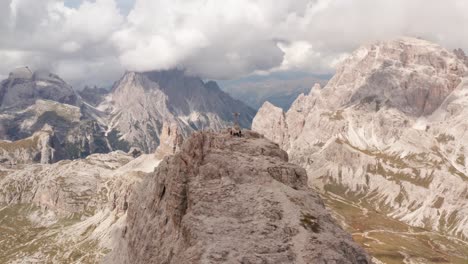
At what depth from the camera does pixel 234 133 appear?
136875 mm

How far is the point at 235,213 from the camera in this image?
93188mm

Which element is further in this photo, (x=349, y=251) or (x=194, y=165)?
(x=194, y=165)

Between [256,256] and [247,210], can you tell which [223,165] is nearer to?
[247,210]

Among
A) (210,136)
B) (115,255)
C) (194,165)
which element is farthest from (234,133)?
(115,255)

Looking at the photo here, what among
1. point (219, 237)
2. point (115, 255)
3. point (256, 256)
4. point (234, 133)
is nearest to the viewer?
point (256, 256)

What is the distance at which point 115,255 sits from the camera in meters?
177

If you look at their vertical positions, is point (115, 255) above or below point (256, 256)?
below

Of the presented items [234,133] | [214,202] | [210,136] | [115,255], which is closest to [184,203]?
[214,202]

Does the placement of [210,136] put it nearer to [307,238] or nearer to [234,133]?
[234,133]

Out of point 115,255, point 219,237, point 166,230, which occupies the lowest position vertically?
point 115,255

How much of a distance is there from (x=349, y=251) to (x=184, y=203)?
129 ft

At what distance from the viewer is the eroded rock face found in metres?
82.4

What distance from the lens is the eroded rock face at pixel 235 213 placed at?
270ft

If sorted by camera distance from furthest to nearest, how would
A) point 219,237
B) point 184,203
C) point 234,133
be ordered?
1. point 234,133
2. point 184,203
3. point 219,237
